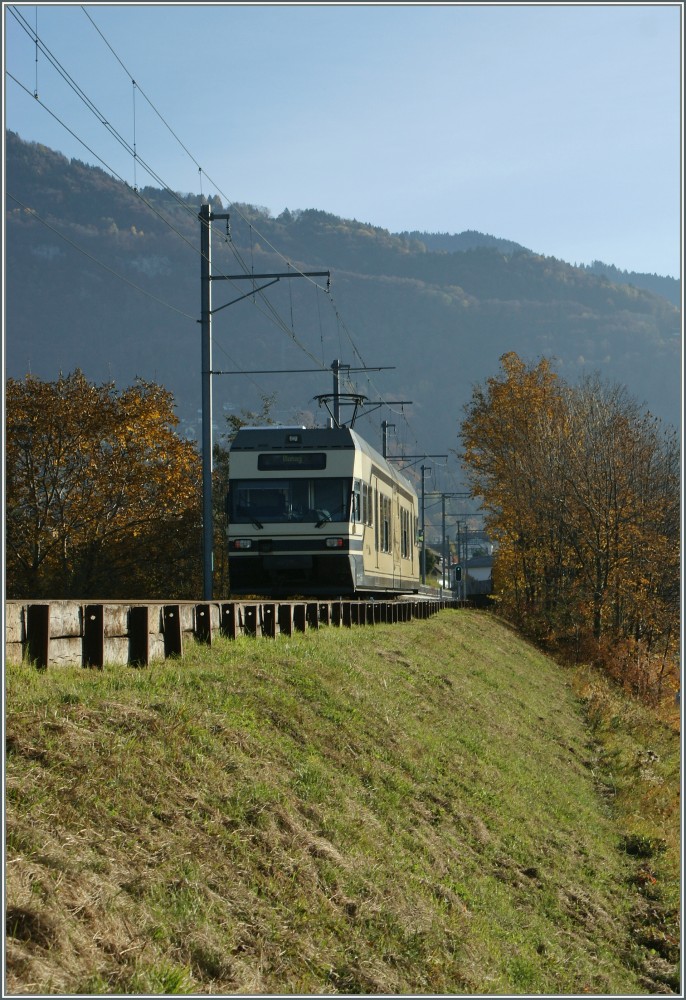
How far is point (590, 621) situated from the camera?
141 ft

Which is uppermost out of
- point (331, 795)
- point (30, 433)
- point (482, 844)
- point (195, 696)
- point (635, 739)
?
point (30, 433)

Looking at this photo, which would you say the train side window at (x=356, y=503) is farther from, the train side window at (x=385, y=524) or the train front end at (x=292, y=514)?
the train side window at (x=385, y=524)

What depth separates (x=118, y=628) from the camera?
969cm

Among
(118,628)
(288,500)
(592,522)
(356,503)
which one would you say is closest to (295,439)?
(288,500)

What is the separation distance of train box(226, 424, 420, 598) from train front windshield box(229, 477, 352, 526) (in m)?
0.02

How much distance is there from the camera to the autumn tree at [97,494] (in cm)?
3378

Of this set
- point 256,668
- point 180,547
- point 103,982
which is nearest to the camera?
point 103,982

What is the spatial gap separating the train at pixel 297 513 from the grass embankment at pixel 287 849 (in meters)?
9.24

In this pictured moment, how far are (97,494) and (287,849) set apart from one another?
1119 inches

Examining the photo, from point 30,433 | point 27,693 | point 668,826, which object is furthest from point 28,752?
point 30,433

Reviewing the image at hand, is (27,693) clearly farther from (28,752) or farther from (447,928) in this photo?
(447,928)

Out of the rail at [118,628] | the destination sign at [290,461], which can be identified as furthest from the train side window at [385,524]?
the rail at [118,628]

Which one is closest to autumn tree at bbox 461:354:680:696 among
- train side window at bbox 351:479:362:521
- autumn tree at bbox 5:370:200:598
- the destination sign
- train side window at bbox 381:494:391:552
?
train side window at bbox 381:494:391:552

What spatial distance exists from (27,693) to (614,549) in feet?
119
